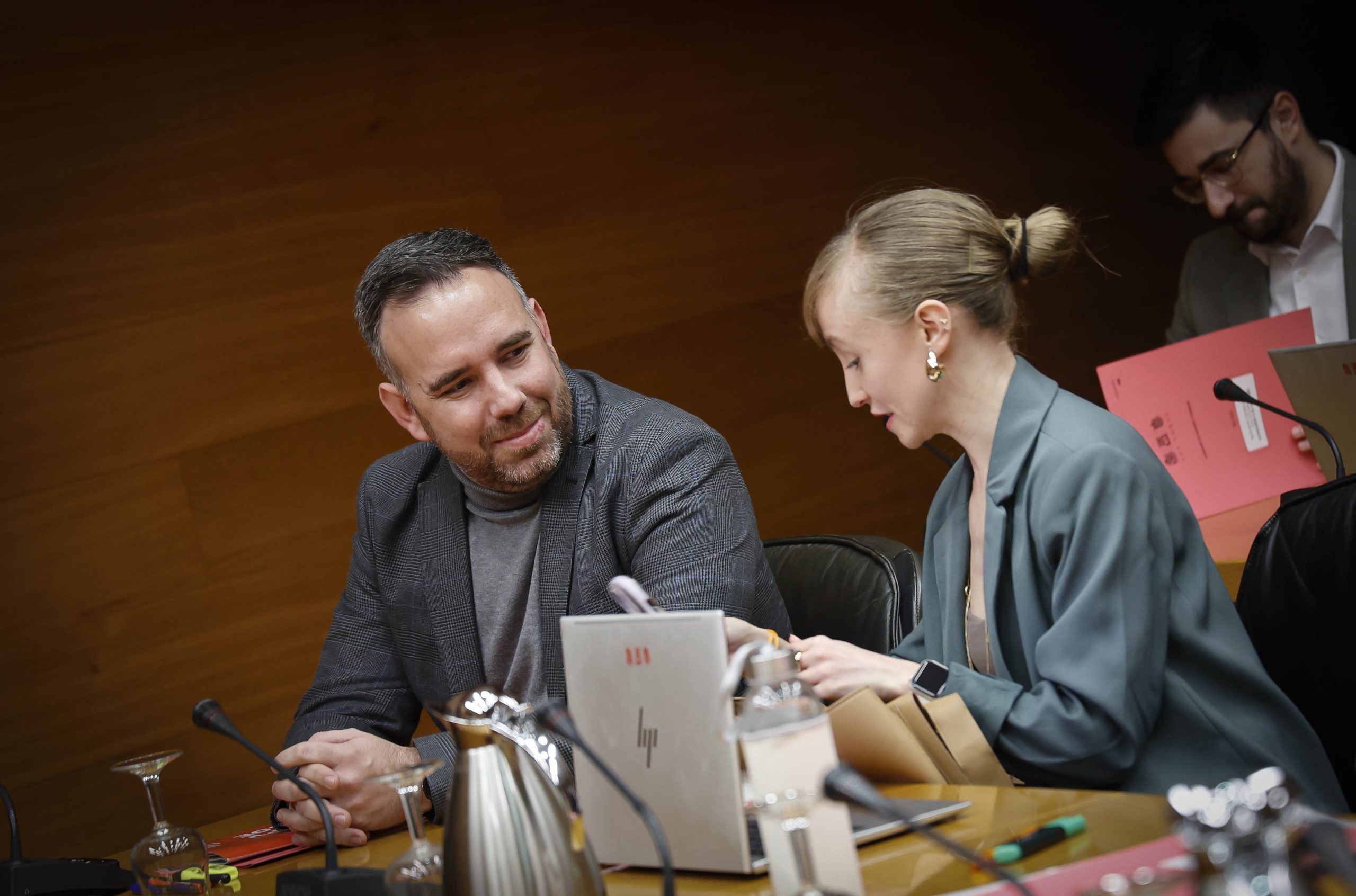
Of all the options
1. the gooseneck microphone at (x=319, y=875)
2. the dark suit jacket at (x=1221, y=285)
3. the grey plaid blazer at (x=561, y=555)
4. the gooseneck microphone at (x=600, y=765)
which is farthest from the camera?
the dark suit jacket at (x=1221, y=285)

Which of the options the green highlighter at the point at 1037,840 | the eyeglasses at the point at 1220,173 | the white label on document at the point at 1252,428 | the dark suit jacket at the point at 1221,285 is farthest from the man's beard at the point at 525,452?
the dark suit jacket at the point at 1221,285

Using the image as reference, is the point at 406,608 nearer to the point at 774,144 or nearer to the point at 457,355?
the point at 457,355

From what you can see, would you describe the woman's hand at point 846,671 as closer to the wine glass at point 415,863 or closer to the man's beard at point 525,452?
the wine glass at point 415,863

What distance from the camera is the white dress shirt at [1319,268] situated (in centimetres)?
321

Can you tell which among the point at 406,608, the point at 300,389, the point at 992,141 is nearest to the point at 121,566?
the point at 300,389

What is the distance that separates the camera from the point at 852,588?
1.97 m

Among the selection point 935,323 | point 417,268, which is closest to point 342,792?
point 417,268

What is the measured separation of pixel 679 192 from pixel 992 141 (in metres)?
1.34

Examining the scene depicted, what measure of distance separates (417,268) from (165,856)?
93cm

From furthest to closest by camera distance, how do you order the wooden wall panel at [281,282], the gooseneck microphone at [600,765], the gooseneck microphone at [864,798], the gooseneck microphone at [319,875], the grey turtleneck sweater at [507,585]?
the wooden wall panel at [281,282] < the grey turtleneck sweater at [507,585] < the gooseneck microphone at [319,875] < the gooseneck microphone at [600,765] < the gooseneck microphone at [864,798]

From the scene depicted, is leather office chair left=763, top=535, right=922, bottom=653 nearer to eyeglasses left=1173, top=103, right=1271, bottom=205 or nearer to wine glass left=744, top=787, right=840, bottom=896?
wine glass left=744, top=787, right=840, bottom=896

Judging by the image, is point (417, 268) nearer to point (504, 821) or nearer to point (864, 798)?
point (504, 821)

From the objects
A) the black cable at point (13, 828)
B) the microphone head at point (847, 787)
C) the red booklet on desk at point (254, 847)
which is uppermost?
the microphone head at point (847, 787)

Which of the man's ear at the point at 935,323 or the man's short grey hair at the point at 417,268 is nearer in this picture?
the man's ear at the point at 935,323
